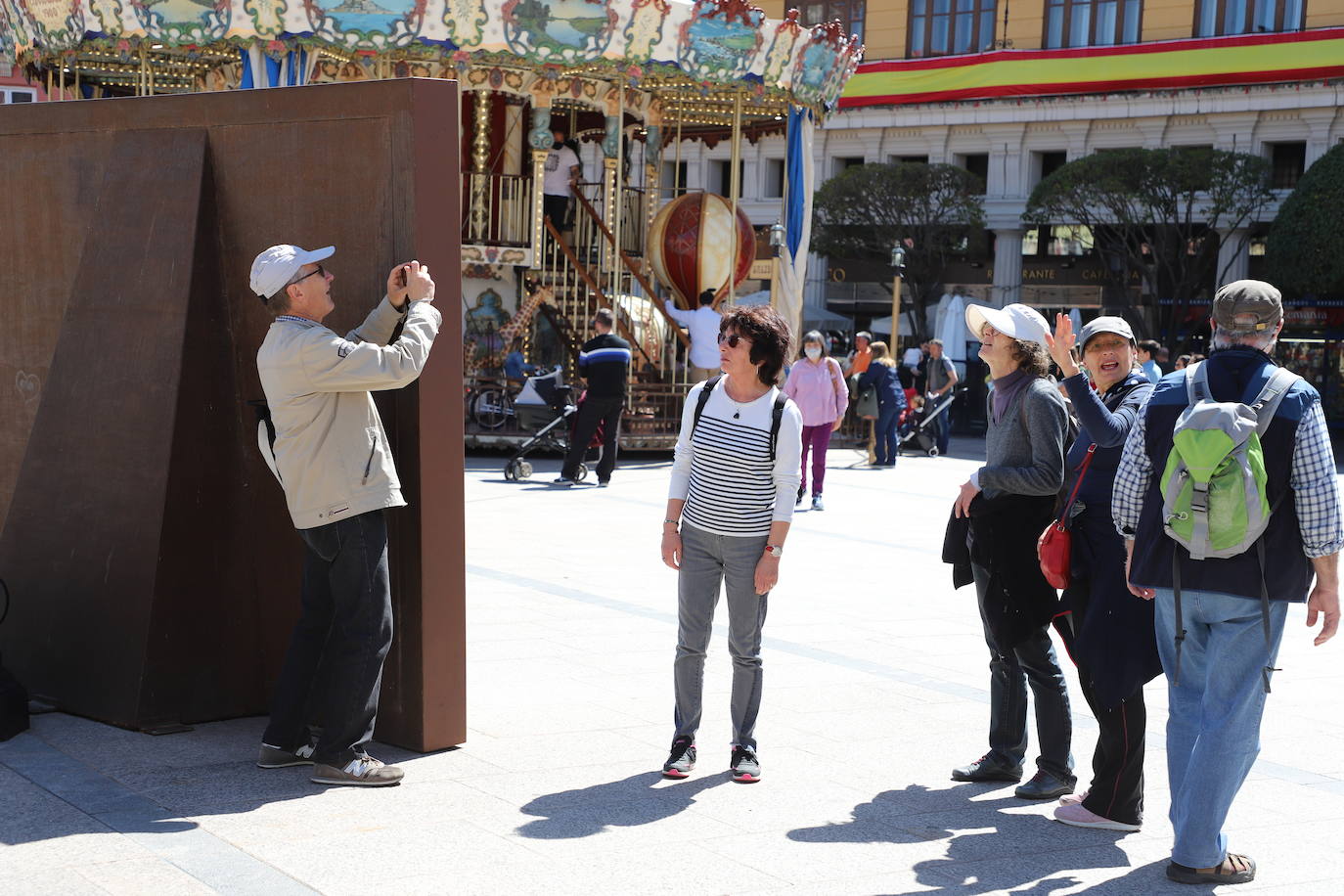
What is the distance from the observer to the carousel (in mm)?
16688

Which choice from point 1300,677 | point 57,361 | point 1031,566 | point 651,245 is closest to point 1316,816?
point 1031,566

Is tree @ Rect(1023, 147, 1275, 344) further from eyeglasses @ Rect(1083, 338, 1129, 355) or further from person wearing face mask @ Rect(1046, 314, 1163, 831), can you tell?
person wearing face mask @ Rect(1046, 314, 1163, 831)

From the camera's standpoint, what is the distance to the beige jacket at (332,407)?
506 centimetres

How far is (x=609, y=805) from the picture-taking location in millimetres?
5117

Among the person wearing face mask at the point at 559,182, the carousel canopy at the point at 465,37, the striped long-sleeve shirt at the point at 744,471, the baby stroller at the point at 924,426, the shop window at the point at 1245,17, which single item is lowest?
the baby stroller at the point at 924,426

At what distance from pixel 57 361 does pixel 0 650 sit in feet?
3.98

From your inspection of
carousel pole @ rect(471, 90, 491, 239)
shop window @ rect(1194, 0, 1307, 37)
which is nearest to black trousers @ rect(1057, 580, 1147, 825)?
carousel pole @ rect(471, 90, 491, 239)

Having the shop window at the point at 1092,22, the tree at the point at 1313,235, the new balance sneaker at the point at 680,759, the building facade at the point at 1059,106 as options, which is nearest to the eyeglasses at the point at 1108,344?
the new balance sneaker at the point at 680,759

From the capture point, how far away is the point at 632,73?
18.1 meters

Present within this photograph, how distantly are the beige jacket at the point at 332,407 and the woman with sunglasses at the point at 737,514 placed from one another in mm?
973

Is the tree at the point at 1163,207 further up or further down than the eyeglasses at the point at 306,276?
further up

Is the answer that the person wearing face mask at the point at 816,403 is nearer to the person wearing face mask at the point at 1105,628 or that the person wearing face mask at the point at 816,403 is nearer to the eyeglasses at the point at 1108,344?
the eyeglasses at the point at 1108,344

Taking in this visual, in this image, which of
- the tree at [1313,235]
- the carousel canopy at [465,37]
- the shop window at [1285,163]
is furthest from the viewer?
the shop window at [1285,163]

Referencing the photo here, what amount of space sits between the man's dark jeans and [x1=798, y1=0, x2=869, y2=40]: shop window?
41356 millimetres
